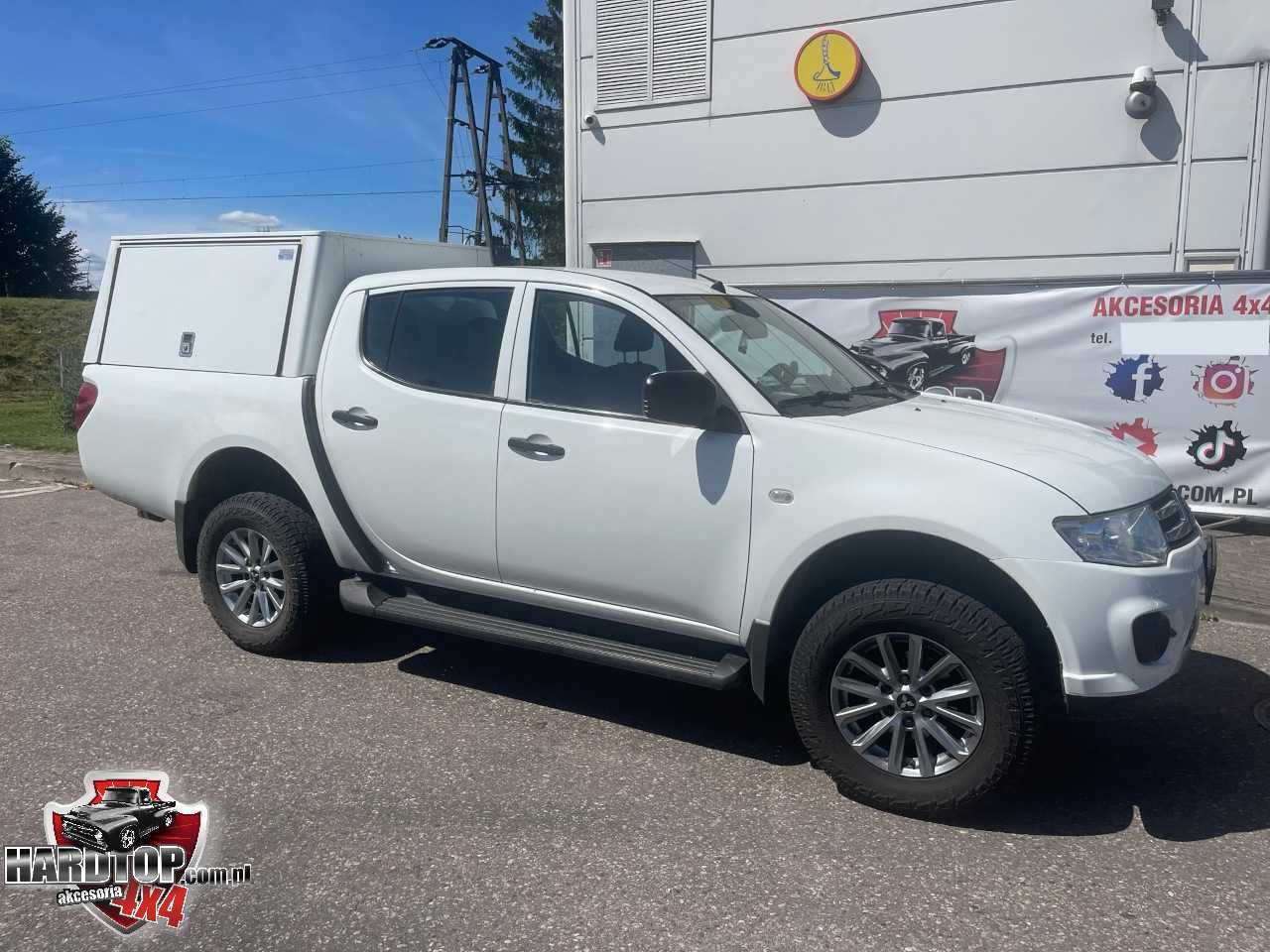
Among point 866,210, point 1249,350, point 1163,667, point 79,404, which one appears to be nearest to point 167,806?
point 79,404

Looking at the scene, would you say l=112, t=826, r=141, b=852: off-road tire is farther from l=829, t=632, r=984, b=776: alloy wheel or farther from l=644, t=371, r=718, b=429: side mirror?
l=829, t=632, r=984, b=776: alloy wheel

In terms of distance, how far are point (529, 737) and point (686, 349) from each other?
170 cm

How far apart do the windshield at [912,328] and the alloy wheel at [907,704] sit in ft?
16.5

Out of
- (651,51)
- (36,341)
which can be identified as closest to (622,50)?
(651,51)

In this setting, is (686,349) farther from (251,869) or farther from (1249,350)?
(1249,350)

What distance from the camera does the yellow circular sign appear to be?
32.5ft

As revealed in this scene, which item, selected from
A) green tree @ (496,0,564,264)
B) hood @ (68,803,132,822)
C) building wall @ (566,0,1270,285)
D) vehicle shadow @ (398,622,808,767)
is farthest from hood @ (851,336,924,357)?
green tree @ (496,0,564,264)

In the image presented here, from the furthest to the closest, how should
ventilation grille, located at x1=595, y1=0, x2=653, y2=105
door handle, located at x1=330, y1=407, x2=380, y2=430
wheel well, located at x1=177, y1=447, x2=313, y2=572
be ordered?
ventilation grille, located at x1=595, y1=0, x2=653, y2=105
wheel well, located at x1=177, y1=447, x2=313, y2=572
door handle, located at x1=330, y1=407, x2=380, y2=430

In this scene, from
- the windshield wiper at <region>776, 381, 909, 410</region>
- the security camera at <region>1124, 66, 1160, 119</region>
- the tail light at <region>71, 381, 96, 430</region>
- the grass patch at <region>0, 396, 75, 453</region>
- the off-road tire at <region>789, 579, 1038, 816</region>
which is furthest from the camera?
the grass patch at <region>0, 396, 75, 453</region>

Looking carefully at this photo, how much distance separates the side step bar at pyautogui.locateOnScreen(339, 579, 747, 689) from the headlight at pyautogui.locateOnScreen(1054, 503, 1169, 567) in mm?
1245

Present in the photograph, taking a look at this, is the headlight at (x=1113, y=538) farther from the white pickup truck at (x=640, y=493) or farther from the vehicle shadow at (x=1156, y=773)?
the vehicle shadow at (x=1156, y=773)

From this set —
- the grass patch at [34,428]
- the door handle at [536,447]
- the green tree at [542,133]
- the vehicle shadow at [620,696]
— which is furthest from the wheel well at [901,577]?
the green tree at [542,133]

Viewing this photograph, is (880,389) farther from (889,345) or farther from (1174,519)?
(889,345)

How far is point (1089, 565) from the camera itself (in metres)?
3.30
